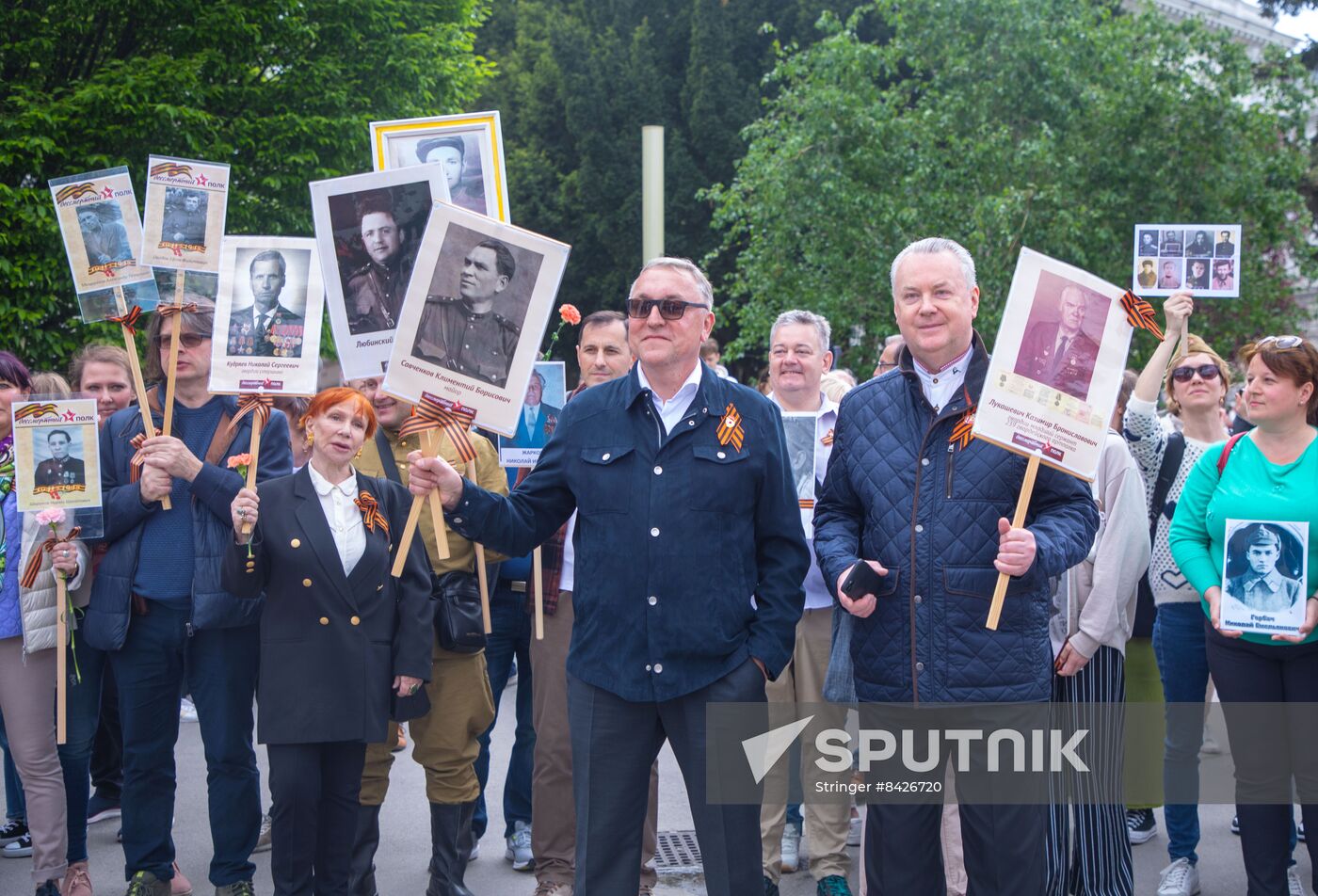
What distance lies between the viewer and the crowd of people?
12.8ft

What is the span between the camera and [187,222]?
5.27 metres

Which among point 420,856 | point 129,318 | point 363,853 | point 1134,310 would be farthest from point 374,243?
point 420,856

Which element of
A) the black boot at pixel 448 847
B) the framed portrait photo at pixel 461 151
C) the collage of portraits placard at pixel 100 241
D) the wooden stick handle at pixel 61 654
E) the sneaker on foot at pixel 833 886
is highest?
the framed portrait photo at pixel 461 151

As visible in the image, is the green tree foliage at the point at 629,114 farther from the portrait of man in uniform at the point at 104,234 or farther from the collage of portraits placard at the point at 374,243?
the collage of portraits placard at the point at 374,243

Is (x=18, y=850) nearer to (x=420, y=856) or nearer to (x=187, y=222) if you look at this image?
(x=420, y=856)

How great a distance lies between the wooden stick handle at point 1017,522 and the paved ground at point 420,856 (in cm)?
242

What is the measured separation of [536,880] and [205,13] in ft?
42.2

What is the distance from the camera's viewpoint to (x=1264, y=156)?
1830cm

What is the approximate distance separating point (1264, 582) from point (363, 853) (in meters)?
3.59

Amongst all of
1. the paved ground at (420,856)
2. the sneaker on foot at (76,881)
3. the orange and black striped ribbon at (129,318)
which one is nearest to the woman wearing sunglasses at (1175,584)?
the paved ground at (420,856)

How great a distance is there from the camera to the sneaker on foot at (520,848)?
6031 mm

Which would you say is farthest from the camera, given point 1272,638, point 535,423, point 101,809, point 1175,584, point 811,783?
point 101,809

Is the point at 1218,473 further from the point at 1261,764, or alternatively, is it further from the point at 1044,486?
the point at 1044,486

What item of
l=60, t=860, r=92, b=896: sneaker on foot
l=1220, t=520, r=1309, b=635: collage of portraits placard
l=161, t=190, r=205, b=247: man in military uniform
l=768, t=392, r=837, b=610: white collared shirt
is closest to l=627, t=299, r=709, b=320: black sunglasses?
l=768, t=392, r=837, b=610: white collared shirt
